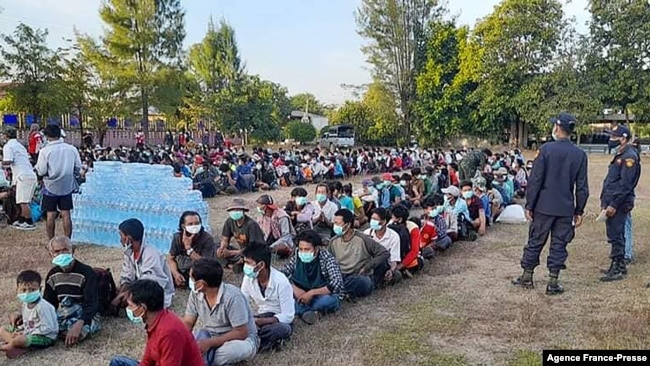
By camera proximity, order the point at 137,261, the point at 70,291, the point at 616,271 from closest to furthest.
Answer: the point at 70,291
the point at 137,261
the point at 616,271

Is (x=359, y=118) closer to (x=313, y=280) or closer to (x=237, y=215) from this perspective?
(x=237, y=215)

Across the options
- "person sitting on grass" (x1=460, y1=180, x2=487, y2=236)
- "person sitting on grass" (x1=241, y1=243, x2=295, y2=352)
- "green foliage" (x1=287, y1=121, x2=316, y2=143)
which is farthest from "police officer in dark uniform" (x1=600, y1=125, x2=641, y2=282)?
"green foliage" (x1=287, y1=121, x2=316, y2=143)

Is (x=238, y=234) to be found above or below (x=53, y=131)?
below

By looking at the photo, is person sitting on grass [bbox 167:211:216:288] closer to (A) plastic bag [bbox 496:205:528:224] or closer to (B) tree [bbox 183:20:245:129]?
(A) plastic bag [bbox 496:205:528:224]

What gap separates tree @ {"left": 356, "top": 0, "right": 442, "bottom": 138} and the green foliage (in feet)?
21.9

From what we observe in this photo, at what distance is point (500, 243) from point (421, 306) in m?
3.39

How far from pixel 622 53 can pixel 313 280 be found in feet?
96.8

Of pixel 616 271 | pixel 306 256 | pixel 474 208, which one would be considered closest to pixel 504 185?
pixel 474 208

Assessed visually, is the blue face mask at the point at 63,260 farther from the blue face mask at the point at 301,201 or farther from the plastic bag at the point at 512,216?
the plastic bag at the point at 512,216

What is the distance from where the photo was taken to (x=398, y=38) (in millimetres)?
37094

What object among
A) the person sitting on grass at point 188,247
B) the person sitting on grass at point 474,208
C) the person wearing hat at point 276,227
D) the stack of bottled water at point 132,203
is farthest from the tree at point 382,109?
the person sitting on grass at point 188,247

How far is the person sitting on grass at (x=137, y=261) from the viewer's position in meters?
4.83

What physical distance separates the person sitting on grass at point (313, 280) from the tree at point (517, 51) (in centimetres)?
2877

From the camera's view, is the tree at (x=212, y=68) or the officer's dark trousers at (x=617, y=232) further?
the tree at (x=212, y=68)
